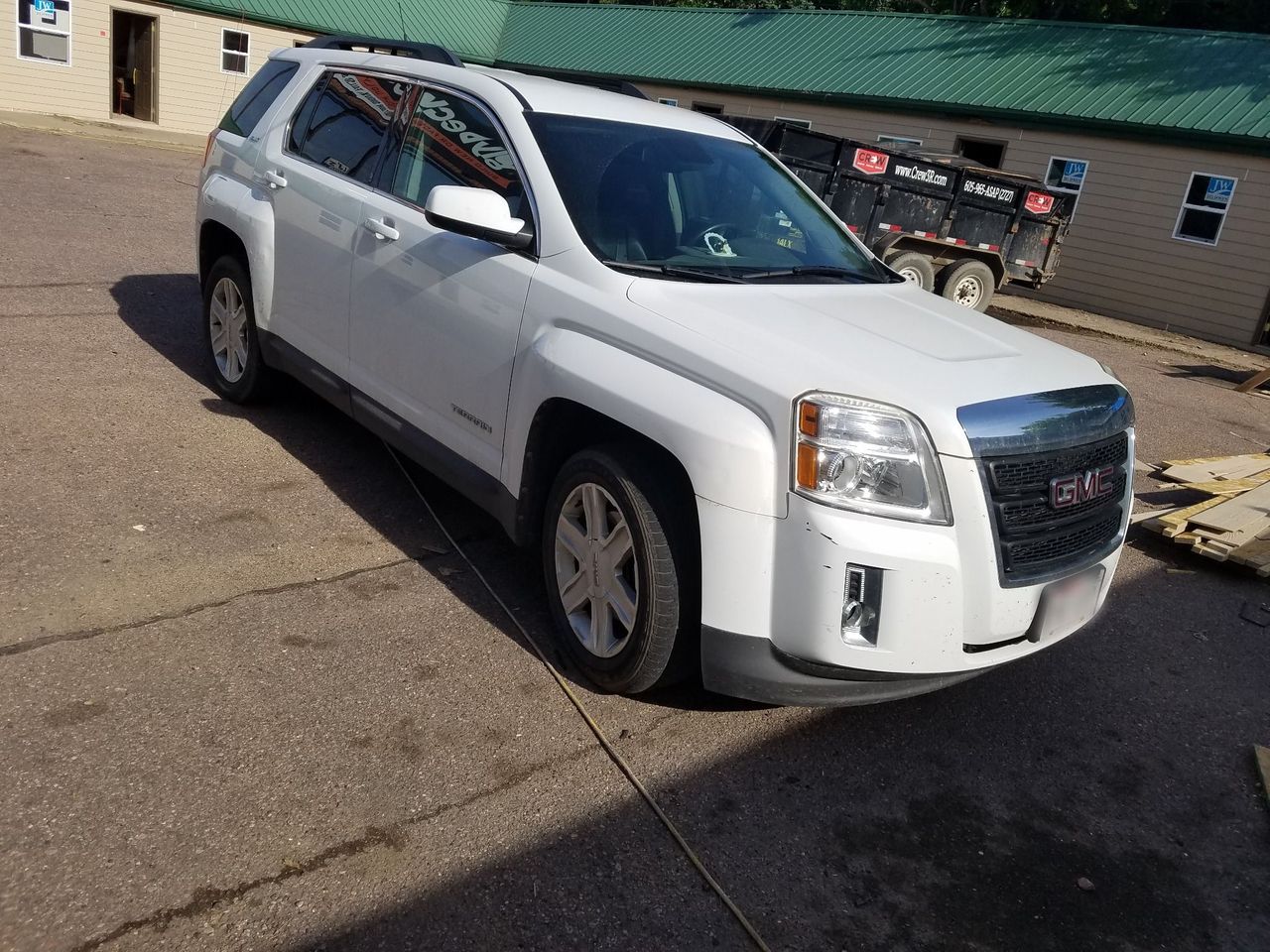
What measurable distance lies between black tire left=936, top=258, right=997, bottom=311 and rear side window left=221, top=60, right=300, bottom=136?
993cm

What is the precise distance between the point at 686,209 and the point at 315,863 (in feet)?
9.05

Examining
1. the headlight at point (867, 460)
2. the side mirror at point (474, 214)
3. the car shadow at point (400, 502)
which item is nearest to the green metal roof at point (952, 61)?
the car shadow at point (400, 502)

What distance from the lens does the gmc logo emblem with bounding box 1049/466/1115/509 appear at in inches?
134

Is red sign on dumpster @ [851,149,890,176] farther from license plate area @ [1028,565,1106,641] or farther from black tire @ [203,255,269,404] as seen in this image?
license plate area @ [1028,565,1106,641]

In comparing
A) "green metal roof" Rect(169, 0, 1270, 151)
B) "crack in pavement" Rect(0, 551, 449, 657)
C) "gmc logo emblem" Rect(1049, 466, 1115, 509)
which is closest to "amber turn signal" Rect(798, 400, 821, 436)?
"gmc logo emblem" Rect(1049, 466, 1115, 509)

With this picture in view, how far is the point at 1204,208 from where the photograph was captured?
17.6 m

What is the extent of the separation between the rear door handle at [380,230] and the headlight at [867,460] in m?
2.24

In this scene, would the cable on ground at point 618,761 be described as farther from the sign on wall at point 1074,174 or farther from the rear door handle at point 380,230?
the sign on wall at point 1074,174

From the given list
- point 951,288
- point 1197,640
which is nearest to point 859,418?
point 1197,640

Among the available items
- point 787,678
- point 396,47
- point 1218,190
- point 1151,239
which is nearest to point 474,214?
point 787,678

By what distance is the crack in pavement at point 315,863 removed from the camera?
2574mm

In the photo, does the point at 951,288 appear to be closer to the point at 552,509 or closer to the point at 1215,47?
the point at 1215,47

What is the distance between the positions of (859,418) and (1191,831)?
5.87ft

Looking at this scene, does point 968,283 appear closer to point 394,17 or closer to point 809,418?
point 809,418
